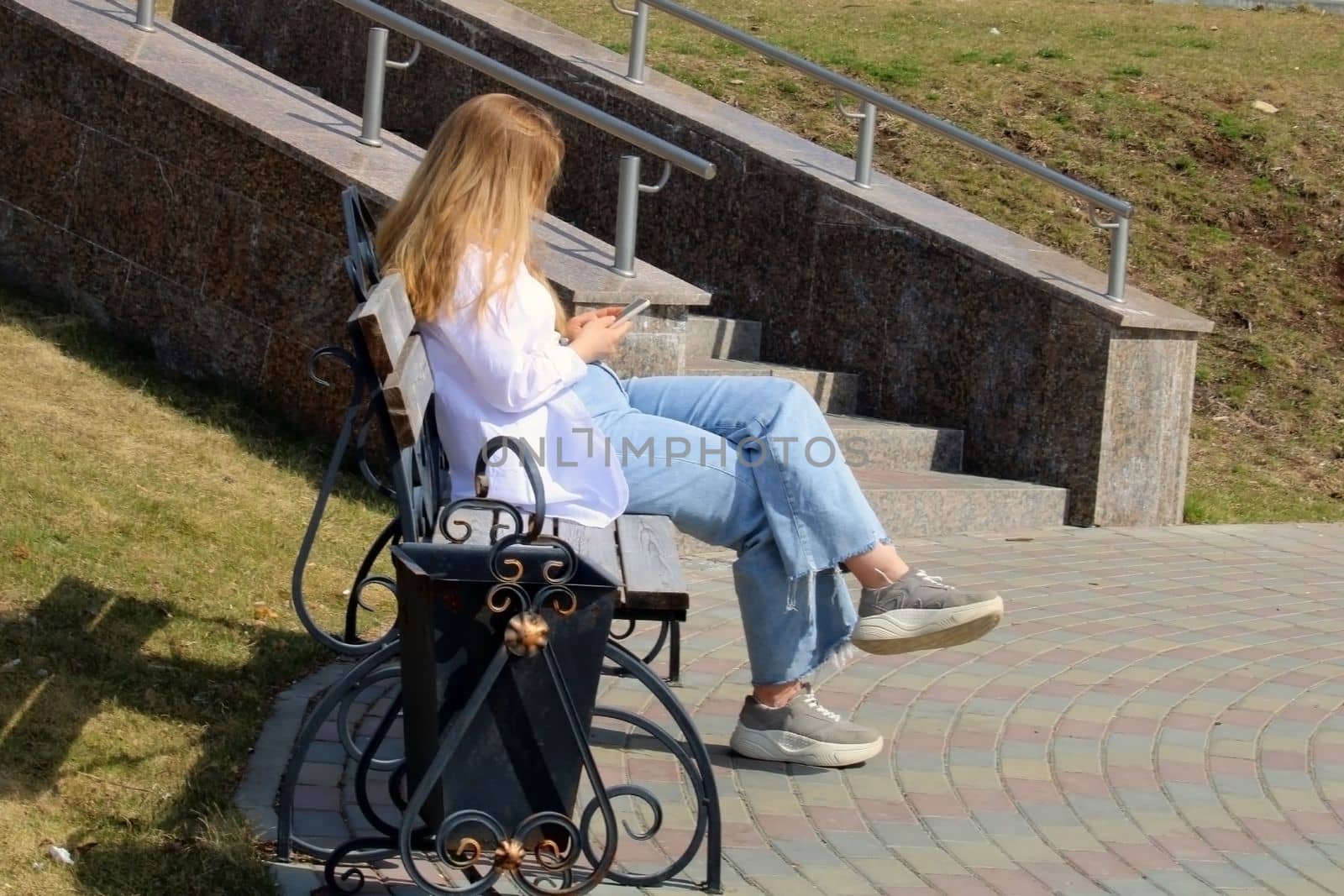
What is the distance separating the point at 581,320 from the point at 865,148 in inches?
169

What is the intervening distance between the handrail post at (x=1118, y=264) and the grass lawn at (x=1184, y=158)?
1.25 metres

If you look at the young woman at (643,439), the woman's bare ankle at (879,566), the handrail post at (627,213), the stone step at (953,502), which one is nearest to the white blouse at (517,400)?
the young woman at (643,439)

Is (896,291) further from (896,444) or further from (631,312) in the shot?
(631,312)

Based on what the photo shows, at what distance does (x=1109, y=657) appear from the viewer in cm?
544

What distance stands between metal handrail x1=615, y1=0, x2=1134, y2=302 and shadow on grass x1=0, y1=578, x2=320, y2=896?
4.28 meters

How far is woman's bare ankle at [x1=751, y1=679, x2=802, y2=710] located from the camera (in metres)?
4.24

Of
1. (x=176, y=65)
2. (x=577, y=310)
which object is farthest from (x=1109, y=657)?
(x=176, y=65)

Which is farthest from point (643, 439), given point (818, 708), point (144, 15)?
point (144, 15)

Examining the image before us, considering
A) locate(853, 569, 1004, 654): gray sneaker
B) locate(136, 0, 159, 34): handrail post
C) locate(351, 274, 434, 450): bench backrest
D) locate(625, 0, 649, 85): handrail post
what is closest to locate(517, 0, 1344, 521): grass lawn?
locate(625, 0, 649, 85): handrail post

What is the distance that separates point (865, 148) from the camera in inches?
321

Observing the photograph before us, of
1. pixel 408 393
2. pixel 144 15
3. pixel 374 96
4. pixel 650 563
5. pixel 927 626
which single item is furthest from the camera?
pixel 144 15

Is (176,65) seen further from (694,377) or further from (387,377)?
(387,377)

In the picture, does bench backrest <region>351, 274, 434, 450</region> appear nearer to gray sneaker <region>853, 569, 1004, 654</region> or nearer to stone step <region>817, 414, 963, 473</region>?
gray sneaker <region>853, 569, 1004, 654</region>

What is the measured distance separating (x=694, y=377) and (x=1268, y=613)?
117 inches
